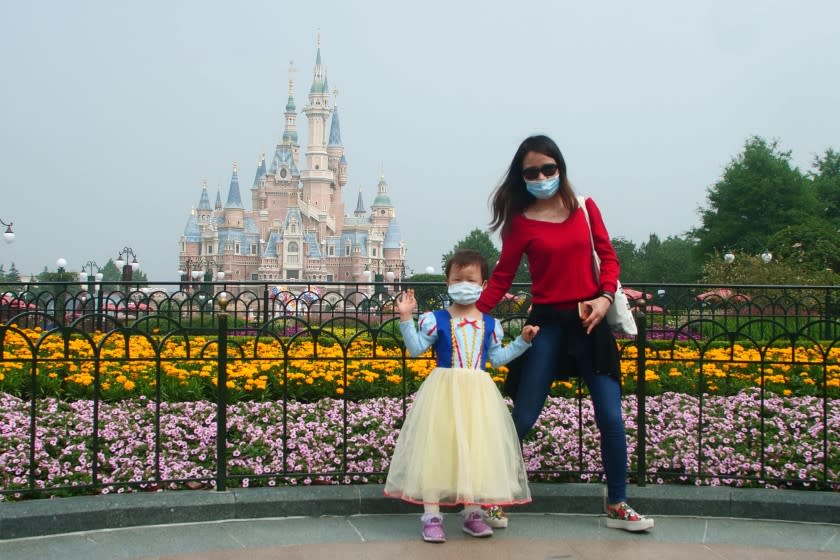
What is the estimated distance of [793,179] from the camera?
40.5m

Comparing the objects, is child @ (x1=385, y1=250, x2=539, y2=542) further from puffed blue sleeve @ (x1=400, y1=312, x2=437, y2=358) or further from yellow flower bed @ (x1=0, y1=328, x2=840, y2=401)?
yellow flower bed @ (x1=0, y1=328, x2=840, y2=401)

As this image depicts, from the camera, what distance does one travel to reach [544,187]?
146 inches

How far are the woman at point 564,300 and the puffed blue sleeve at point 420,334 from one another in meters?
0.25

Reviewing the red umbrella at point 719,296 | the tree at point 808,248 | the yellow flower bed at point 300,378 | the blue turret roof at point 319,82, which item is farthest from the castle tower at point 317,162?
the yellow flower bed at point 300,378

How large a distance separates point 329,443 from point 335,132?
3570 inches

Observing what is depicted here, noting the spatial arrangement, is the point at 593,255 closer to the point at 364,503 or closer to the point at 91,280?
the point at 364,503

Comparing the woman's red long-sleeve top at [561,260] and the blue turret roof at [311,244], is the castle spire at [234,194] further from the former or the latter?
the woman's red long-sleeve top at [561,260]

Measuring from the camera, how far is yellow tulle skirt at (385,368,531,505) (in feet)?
11.4

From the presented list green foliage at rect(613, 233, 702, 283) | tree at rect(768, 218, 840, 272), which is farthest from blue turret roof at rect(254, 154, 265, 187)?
tree at rect(768, 218, 840, 272)

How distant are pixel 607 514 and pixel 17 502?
111 inches

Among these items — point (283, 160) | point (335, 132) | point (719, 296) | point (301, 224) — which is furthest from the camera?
point (335, 132)

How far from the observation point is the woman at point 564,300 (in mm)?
3674

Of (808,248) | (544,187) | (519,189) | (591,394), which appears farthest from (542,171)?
(808,248)

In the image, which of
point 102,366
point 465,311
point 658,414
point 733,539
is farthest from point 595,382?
point 102,366
